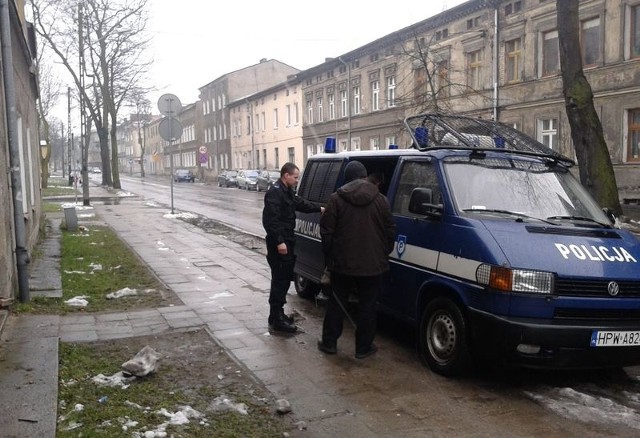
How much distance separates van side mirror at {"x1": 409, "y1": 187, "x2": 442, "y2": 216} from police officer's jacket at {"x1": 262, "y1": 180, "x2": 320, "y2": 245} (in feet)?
5.12

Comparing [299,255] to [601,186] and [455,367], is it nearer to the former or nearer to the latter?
→ [455,367]

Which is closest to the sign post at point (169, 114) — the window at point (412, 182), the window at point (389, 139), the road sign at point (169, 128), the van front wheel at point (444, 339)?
the road sign at point (169, 128)

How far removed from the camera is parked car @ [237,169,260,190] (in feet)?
152

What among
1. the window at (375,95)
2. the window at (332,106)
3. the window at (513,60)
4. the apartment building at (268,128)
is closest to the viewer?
the window at (513,60)

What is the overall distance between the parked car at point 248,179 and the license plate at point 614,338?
138ft

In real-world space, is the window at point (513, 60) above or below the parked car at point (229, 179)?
above

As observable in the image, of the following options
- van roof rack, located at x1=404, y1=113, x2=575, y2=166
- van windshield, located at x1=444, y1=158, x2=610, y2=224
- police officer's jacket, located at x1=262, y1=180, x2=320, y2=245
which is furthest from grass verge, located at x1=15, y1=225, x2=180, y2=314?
van windshield, located at x1=444, y1=158, x2=610, y2=224

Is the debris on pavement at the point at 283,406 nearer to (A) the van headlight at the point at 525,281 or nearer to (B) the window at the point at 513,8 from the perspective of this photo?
(A) the van headlight at the point at 525,281

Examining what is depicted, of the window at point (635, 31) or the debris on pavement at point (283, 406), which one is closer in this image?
the debris on pavement at point (283, 406)

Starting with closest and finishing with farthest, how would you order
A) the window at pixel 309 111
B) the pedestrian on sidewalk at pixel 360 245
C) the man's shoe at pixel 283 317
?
the pedestrian on sidewalk at pixel 360 245 < the man's shoe at pixel 283 317 < the window at pixel 309 111

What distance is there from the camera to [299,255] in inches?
314

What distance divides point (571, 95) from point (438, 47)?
19734mm

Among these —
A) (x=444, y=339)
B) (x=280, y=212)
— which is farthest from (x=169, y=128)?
(x=444, y=339)

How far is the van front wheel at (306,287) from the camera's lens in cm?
812
